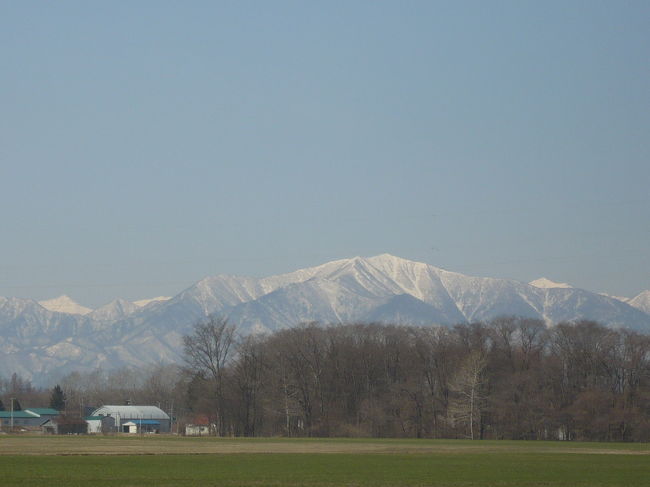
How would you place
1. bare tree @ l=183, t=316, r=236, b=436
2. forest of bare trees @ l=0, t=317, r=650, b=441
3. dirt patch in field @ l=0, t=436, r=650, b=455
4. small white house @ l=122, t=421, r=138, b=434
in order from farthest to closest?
small white house @ l=122, t=421, r=138, b=434
bare tree @ l=183, t=316, r=236, b=436
forest of bare trees @ l=0, t=317, r=650, b=441
dirt patch in field @ l=0, t=436, r=650, b=455

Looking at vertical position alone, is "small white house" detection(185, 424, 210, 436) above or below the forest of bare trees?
below

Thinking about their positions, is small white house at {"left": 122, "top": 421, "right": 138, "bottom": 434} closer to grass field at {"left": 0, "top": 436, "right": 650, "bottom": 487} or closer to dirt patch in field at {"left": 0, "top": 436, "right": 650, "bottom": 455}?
dirt patch in field at {"left": 0, "top": 436, "right": 650, "bottom": 455}

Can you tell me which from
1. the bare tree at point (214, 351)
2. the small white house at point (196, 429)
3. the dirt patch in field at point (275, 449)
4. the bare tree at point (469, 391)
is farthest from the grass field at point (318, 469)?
the small white house at point (196, 429)

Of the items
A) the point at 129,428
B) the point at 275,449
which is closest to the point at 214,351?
the point at 129,428

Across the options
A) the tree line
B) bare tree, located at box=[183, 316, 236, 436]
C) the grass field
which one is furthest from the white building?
the grass field

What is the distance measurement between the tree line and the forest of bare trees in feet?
0.53

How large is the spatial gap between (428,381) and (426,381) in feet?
0.92

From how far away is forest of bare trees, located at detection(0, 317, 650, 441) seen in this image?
12319 centimetres

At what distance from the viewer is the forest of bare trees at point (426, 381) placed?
404 feet

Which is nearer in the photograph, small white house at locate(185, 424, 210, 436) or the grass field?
the grass field

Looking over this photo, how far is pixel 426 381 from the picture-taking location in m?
138

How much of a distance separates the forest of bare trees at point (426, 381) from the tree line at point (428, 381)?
16 centimetres

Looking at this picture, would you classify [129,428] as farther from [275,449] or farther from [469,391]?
[275,449]

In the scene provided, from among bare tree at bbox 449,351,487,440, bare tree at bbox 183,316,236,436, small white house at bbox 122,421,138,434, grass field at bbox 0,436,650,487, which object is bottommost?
small white house at bbox 122,421,138,434
